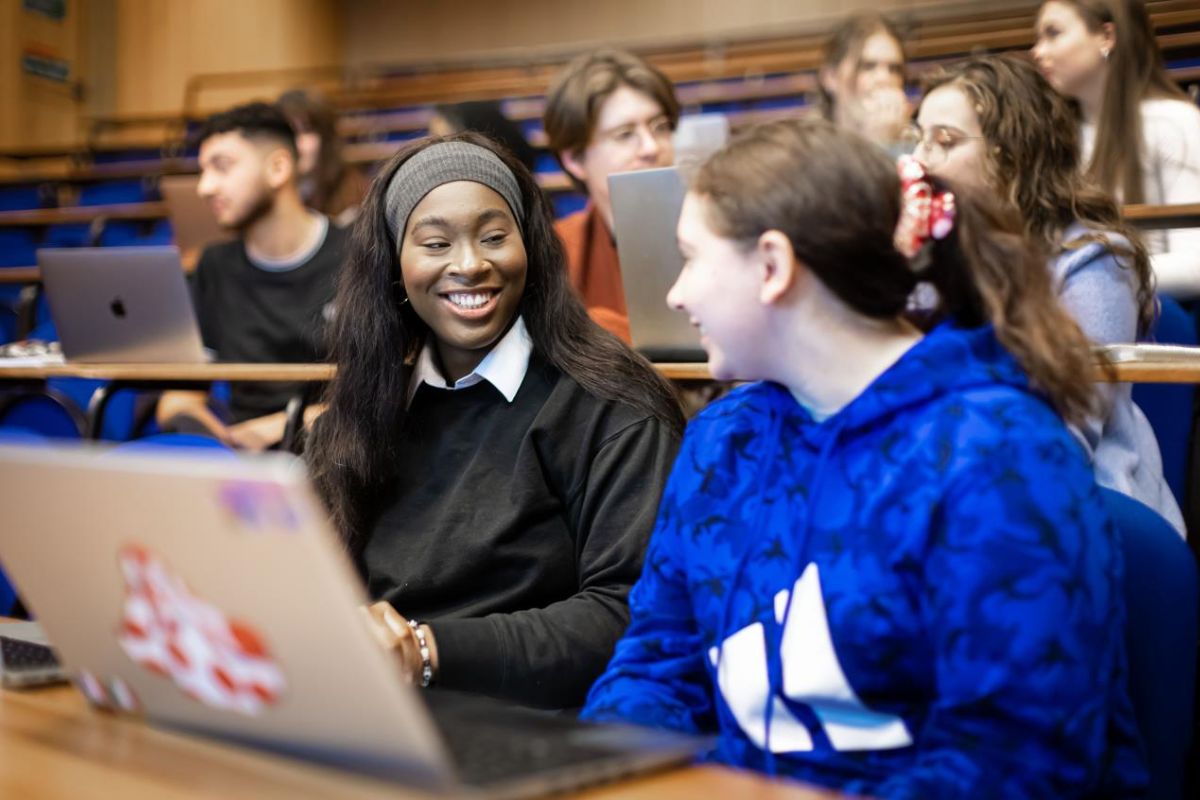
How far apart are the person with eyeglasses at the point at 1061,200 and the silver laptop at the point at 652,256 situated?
16.4 inches

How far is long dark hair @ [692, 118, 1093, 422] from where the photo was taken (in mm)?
1024

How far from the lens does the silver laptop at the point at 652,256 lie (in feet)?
7.04

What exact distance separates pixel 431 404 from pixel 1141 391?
1.31m

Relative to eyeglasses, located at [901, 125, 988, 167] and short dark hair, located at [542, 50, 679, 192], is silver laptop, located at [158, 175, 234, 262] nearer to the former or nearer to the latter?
short dark hair, located at [542, 50, 679, 192]

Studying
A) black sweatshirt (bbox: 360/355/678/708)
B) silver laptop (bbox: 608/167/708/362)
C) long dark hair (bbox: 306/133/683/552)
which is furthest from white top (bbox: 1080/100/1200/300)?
black sweatshirt (bbox: 360/355/678/708)

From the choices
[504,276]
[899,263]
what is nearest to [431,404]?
[504,276]

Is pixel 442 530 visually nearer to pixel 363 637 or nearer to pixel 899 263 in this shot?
pixel 899 263

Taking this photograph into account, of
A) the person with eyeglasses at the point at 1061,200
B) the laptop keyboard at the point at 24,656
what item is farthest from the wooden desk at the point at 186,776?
the person with eyeglasses at the point at 1061,200

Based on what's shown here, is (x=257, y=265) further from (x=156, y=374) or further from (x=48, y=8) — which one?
(x=48, y=8)

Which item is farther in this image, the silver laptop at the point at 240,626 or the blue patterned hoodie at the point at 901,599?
the blue patterned hoodie at the point at 901,599

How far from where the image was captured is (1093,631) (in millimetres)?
913

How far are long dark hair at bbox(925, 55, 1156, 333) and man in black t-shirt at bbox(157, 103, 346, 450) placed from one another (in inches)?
67.8

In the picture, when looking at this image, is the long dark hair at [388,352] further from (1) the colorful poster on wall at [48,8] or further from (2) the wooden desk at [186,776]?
(1) the colorful poster on wall at [48,8]

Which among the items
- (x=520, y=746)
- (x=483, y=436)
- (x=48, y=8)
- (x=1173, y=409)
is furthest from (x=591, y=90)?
(x=48, y=8)
